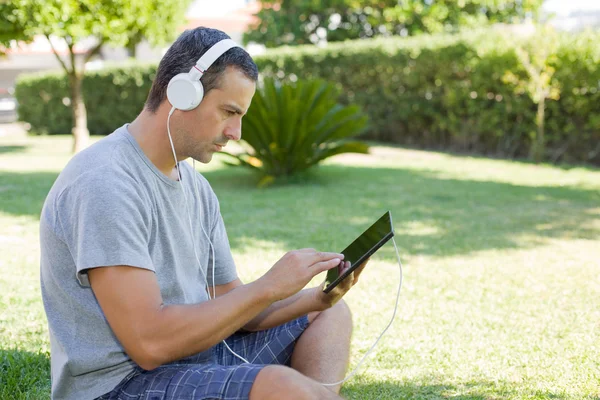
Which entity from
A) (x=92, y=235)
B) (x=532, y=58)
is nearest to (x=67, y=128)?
(x=532, y=58)

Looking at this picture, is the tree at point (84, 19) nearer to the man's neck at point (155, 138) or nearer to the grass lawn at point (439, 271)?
the grass lawn at point (439, 271)

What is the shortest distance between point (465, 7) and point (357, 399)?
2638cm

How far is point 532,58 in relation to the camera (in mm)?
11914

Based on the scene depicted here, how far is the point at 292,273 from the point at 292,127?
7.17m

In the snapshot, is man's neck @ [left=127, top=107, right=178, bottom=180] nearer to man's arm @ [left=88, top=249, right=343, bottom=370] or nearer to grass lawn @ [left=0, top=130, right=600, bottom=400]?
man's arm @ [left=88, top=249, right=343, bottom=370]

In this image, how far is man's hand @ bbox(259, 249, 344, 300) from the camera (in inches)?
76.5

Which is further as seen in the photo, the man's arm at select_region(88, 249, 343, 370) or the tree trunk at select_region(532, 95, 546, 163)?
the tree trunk at select_region(532, 95, 546, 163)

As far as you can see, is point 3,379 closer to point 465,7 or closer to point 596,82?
point 596,82

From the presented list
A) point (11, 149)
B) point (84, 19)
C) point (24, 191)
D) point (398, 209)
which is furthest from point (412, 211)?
point (11, 149)

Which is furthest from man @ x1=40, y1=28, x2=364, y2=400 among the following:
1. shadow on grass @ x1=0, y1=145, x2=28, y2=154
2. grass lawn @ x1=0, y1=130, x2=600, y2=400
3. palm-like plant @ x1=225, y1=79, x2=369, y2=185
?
shadow on grass @ x1=0, y1=145, x2=28, y2=154

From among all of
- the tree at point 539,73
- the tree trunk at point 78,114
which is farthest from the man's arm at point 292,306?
the tree trunk at point 78,114

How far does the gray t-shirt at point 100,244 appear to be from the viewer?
1.85m

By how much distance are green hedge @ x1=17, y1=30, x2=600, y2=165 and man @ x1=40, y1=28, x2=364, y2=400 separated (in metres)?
10.5

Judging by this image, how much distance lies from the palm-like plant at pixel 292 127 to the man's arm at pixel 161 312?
6.93 meters
